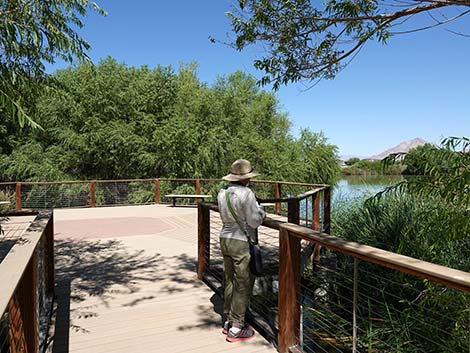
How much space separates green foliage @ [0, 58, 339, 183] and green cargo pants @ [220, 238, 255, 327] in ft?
38.9

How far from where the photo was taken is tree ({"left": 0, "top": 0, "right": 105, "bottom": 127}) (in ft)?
9.07

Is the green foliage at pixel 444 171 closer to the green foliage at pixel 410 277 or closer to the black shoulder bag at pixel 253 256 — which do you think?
the green foliage at pixel 410 277

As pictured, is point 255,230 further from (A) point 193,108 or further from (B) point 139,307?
(A) point 193,108

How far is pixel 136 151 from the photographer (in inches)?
644

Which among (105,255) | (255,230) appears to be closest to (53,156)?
(105,255)

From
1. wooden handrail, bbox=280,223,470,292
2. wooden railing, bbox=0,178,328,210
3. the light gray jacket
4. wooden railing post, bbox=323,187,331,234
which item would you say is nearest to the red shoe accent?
the light gray jacket

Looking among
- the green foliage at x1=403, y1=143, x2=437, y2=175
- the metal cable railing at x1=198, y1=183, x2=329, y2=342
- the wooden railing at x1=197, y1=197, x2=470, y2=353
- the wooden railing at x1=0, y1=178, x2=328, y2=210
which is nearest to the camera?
the wooden railing at x1=197, y1=197, x2=470, y2=353

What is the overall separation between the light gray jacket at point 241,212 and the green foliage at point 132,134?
11.9m

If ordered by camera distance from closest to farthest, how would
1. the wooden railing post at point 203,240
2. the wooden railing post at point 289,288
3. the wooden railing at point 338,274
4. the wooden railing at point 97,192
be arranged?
the wooden railing at point 338,274 → the wooden railing post at point 289,288 → the wooden railing post at point 203,240 → the wooden railing at point 97,192

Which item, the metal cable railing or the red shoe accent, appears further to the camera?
the metal cable railing

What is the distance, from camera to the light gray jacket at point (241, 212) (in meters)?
2.76

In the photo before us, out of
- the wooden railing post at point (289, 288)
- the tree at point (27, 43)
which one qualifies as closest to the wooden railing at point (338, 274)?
the wooden railing post at point (289, 288)

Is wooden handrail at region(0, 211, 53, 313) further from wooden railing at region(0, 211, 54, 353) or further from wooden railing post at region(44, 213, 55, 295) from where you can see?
wooden railing post at region(44, 213, 55, 295)

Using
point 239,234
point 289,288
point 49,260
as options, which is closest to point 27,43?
point 49,260
